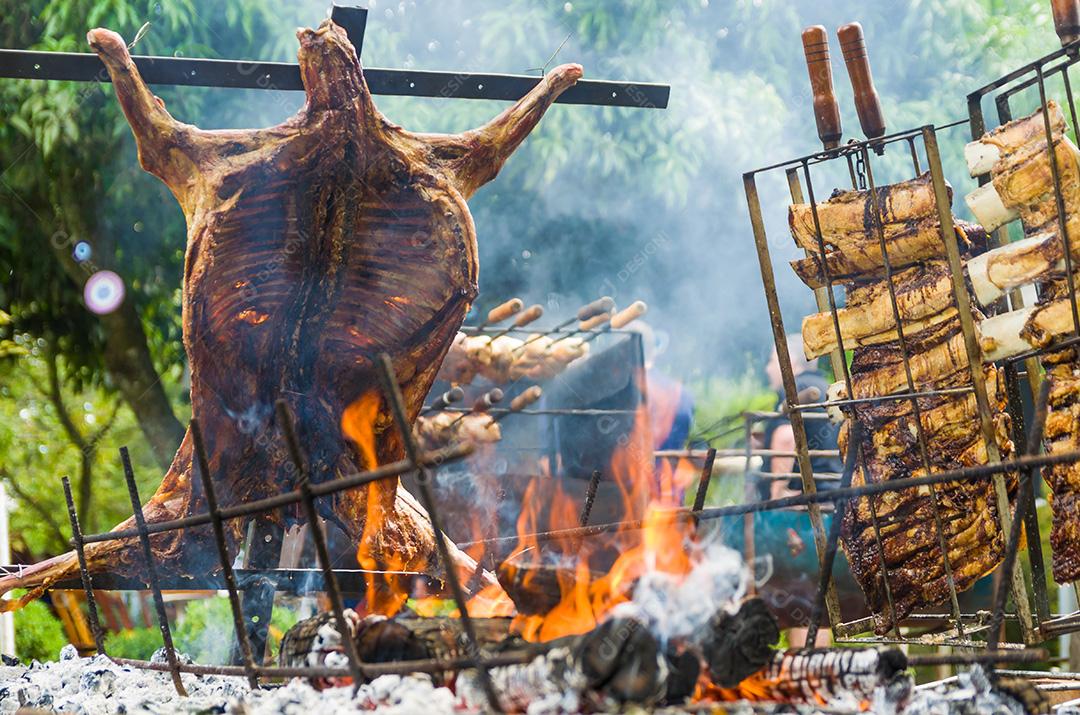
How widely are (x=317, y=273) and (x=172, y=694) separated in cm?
169

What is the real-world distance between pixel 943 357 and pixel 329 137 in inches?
98.4

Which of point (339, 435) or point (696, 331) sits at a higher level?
point (696, 331)

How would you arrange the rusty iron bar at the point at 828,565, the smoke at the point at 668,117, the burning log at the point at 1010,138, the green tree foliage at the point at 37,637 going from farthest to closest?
the smoke at the point at 668,117, the green tree foliage at the point at 37,637, the burning log at the point at 1010,138, the rusty iron bar at the point at 828,565

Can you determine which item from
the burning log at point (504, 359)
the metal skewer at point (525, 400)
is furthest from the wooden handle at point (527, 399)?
the burning log at point (504, 359)

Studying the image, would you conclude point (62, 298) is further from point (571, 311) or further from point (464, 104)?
point (571, 311)

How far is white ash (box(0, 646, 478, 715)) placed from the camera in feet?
8.61

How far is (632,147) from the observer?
428 inches

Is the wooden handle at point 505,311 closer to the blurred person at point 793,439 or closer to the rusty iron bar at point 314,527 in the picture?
the blurred person at point 793,439

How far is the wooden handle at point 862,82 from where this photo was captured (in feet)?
12.9

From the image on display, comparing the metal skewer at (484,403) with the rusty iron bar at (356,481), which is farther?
the metal skewer at (484,403)

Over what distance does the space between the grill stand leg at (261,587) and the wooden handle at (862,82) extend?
301cm

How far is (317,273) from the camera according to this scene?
4.19 meters

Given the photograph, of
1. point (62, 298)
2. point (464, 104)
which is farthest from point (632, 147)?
point (62, 298)

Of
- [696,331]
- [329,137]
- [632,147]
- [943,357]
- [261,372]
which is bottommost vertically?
[943,357]
